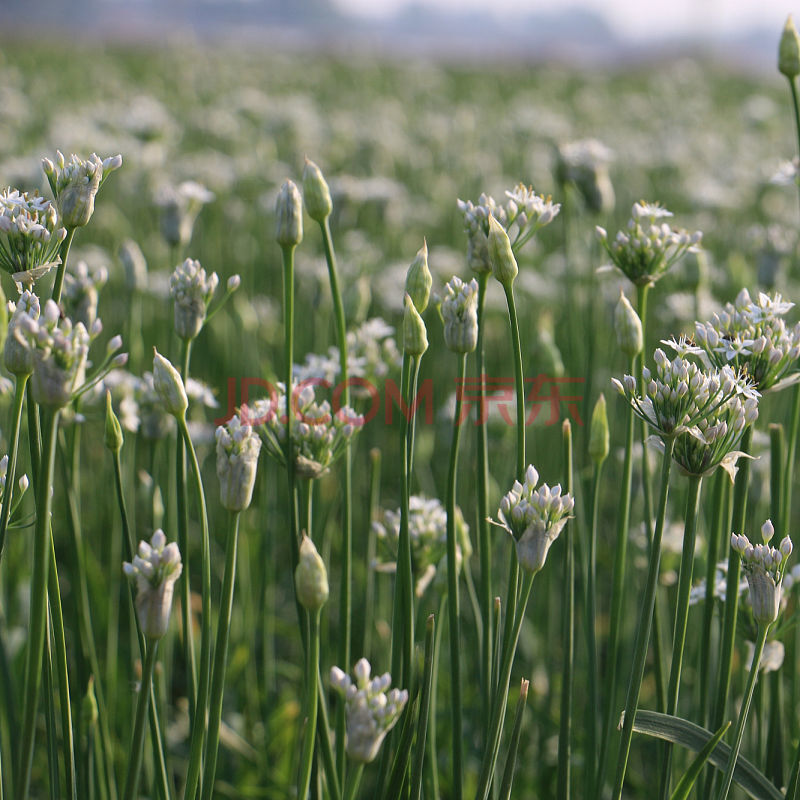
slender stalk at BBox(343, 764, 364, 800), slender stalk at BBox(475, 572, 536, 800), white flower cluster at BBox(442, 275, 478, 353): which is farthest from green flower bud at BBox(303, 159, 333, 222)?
slender stalk at BBox(343, 764, 364, 800)

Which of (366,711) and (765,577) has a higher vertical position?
(765,577)

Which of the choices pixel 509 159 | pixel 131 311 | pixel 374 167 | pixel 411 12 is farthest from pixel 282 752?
pixel 411 12

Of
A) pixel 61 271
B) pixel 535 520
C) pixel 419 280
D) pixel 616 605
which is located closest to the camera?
pixel 535 520

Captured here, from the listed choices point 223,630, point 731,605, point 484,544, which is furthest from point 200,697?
point 731,605

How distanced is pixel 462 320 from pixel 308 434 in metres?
0.26

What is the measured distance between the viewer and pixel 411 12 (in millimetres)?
130000

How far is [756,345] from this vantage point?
100 cm

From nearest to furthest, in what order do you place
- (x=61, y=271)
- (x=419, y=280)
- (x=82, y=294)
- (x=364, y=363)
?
(x=61, y=271) → (x=419, y=280) → (x=82, y=294) → (x=364, y=363)

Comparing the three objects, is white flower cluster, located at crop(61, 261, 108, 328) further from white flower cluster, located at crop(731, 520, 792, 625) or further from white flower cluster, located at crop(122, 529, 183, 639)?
white flower cluster, located at crop(731, 520, 792, 625)

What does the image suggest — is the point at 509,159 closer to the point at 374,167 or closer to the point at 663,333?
the point at 374,167

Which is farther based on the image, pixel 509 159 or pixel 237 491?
pixel 509 159

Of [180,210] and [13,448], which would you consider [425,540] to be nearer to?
[13,448]

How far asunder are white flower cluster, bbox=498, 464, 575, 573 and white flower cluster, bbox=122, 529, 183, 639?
1.12 ft

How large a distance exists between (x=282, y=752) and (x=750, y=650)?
3.20 feet
